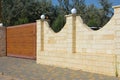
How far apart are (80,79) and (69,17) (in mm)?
4554

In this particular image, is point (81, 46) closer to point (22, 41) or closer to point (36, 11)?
point (22, 41)

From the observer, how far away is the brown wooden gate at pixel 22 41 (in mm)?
21609

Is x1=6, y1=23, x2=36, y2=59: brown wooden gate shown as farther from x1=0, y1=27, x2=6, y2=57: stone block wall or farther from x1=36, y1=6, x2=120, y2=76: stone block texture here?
x1=36, y1=6, x2=120, y2=76: stone block texture

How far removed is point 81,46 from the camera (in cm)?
1531

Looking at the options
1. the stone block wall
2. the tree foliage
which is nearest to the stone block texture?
the stone block wall

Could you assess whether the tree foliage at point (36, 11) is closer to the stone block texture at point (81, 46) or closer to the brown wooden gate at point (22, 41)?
the brown wooden gate at point (22, 41)

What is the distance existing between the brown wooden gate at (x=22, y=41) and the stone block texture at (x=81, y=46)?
86.2 inches

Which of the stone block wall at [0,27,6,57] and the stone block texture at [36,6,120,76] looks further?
the stone block wall at [0,27,6,57]

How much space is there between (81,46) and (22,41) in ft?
28.3

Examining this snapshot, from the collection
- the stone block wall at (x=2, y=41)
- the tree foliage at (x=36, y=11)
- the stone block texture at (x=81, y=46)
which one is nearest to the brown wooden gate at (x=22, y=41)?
the stone block wall at (x=2, y=41)

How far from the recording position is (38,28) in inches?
767

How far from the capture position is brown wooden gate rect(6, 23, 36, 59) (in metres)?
21.6

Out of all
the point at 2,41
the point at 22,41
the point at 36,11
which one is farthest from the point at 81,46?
the point at 36,11

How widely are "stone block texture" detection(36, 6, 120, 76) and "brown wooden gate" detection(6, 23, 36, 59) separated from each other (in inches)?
86.2
